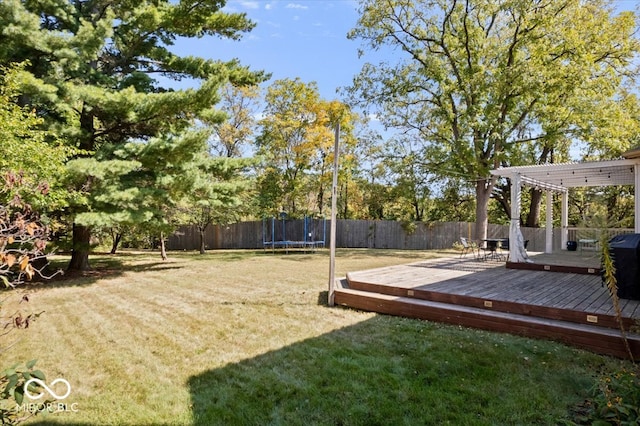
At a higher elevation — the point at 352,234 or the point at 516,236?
the point at 516,236

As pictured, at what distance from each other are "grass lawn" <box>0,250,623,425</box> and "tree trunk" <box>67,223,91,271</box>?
377cm

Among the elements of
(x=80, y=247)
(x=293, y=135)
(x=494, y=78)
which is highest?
(x=494, y=78)

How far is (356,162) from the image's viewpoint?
71.9 ft

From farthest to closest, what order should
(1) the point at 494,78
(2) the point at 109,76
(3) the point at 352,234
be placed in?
(3) the point at 352,234 < (1) the point at 494,78 < (2) the point at 109,76

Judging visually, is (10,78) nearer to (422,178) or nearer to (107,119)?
(107,119)

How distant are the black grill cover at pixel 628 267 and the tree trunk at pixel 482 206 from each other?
9758mm

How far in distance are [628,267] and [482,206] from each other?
10.4 metres

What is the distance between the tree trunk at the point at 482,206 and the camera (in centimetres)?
1466

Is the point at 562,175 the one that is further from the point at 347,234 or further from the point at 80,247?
the point at 80,247

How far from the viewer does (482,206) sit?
49.3ft

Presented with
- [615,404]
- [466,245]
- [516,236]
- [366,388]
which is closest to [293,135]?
[466,245]

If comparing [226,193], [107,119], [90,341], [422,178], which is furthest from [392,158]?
[90,341]

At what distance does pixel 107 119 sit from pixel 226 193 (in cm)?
325

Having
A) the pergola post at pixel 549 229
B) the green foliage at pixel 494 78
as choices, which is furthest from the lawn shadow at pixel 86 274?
the pergola post at pixel 549 229
